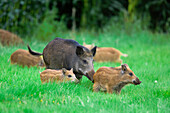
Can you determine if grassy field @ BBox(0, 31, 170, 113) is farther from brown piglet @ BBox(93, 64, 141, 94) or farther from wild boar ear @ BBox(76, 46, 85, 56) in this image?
wild boar ear @ BBox(76, 46, 85, 56)

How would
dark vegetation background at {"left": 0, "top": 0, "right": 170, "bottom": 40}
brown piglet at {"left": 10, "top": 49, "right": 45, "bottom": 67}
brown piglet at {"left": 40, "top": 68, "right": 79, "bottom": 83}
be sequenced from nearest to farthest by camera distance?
1. brown piglet at {"left": 40, "top": 68, "right": 79, "bottom": 83}
2. brown piglet at {"left": 10, "top": 49, "right": 45, "bottom": 67}
3. dark vegetation background at {"left": 0, "top": 0, "right": 170, "bottom": 40}

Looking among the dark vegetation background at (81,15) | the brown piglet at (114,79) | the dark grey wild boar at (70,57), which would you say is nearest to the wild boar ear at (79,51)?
the dark grey wild boar at (70,57)

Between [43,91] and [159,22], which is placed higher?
[159,22]

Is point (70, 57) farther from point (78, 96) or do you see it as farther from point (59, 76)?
point (78, 96)

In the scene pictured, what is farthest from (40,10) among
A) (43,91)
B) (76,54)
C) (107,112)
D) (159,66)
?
(107,112)

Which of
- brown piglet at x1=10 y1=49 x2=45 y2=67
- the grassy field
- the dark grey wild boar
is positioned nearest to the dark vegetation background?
brown piglet at x1=10 y1=49 x2=45 y2=67

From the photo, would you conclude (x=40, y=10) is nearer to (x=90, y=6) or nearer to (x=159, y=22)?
(x=90, y=6)

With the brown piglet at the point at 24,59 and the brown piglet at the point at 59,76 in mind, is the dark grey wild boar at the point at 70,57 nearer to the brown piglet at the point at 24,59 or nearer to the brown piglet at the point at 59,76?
the brown piglet at the point at 59,76

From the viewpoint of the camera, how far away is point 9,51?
966 cm

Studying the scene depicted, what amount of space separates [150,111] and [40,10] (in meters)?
10.8

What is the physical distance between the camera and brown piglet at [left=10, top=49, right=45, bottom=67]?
8.58 metres

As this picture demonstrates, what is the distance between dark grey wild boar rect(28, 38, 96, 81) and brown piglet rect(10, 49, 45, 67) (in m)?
2.06

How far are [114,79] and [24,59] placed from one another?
12.8 feet

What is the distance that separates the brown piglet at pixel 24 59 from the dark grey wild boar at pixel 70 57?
2062mm
